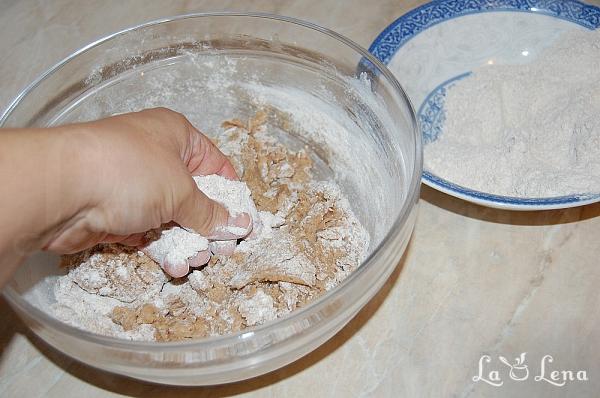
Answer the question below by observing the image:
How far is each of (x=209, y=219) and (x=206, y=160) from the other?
112mm

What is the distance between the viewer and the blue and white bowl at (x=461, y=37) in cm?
134

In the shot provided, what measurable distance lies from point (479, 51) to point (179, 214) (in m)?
0.87

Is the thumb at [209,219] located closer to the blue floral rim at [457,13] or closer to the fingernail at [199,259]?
the fingernail at [199,259]

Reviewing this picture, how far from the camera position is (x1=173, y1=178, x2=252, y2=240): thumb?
0.88 meters

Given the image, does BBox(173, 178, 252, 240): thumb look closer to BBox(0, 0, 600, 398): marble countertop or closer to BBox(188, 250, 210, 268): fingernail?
BBox(188, 250, 210, 268): fingernail

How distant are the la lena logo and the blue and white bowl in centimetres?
54

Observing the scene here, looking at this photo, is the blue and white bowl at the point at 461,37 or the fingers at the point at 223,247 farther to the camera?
the blue and white bowl at the point at 461,37

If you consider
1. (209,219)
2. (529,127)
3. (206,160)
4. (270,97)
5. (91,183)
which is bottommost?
(91,183)

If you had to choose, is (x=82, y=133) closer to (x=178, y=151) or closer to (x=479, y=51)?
(x=178, y=151)

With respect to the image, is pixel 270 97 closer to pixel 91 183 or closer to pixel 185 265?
pixel 185 265

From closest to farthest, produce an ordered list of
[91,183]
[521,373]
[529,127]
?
[91,183] < [521,373] < [529,127]

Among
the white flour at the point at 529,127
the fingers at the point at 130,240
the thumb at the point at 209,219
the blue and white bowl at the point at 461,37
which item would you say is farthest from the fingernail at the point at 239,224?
the blue and white bowl at the point at 461,37

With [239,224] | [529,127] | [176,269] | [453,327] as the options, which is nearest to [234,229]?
[239,224]

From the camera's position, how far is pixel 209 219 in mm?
954
